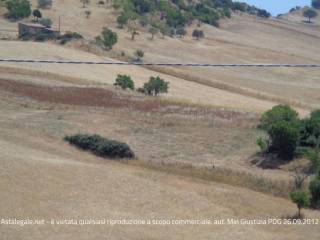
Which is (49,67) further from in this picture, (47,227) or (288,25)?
(288,25)

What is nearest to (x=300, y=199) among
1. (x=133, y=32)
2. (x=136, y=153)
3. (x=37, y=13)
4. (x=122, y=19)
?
(x=136, y=153)

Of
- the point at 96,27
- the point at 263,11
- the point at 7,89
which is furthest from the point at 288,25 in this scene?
the point at 7,89

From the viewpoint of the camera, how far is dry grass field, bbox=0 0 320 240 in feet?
72.0

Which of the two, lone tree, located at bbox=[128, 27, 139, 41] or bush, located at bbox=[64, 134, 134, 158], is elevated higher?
lone tree, located at bbox=[128, 27, 139, 41]

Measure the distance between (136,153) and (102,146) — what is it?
7.96 ft

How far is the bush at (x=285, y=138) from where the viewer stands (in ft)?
112

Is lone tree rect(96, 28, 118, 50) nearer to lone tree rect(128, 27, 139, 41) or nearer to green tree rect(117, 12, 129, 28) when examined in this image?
lone tree rect(128, 27, 139, 41)

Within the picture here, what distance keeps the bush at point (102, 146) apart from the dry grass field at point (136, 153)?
0.55 meters

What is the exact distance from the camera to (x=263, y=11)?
7077 inches

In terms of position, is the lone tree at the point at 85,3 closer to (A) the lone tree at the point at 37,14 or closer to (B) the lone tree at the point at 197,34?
(A) the lone tree at the point at 37,14

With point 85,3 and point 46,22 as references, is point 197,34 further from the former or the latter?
point 46,22

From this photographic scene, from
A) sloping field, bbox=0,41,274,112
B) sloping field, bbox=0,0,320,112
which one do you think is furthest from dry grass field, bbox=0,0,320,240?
sloping field, bbox=0,0,320,112

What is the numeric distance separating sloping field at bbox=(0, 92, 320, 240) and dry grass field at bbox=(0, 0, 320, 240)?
0.15 feet

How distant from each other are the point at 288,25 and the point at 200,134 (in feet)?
421
